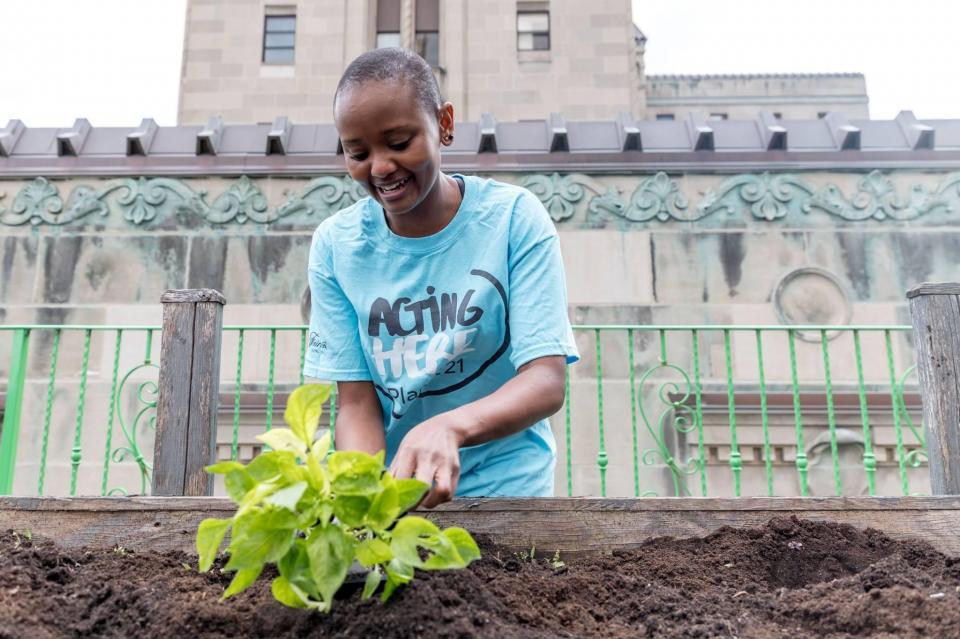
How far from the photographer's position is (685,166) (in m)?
6.30

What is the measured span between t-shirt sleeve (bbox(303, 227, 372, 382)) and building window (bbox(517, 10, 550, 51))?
16206mm

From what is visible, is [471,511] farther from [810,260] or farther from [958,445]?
[810,260]

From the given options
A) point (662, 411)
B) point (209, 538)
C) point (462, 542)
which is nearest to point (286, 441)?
point (209, 538)

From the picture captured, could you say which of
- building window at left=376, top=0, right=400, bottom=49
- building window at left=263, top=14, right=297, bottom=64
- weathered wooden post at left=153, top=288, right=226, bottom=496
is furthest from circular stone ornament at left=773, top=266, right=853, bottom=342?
building window at left=376, top=0, right=400, bottom=49

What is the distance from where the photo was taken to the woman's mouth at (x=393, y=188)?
1.57m

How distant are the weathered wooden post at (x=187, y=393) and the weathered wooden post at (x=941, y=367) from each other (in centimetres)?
229

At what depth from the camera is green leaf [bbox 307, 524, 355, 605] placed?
1015mm

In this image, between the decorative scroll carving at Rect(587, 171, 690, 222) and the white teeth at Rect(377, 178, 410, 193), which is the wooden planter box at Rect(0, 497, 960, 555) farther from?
the decorative scroll carving at Rect(587, 171, 690, 222)

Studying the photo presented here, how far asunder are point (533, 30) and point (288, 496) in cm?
1759

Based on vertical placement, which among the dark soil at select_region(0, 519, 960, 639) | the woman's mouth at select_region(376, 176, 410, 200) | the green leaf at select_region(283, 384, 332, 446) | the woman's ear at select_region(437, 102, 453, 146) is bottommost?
the dark soil at select_region(0, 519, 960, 639)

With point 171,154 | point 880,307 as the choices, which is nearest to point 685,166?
point 880,307

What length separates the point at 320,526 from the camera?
1047 mm

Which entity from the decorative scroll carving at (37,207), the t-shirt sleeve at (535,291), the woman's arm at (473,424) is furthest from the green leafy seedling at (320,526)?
the decorative scroll carving at (37,207)

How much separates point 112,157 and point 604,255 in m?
4.07
